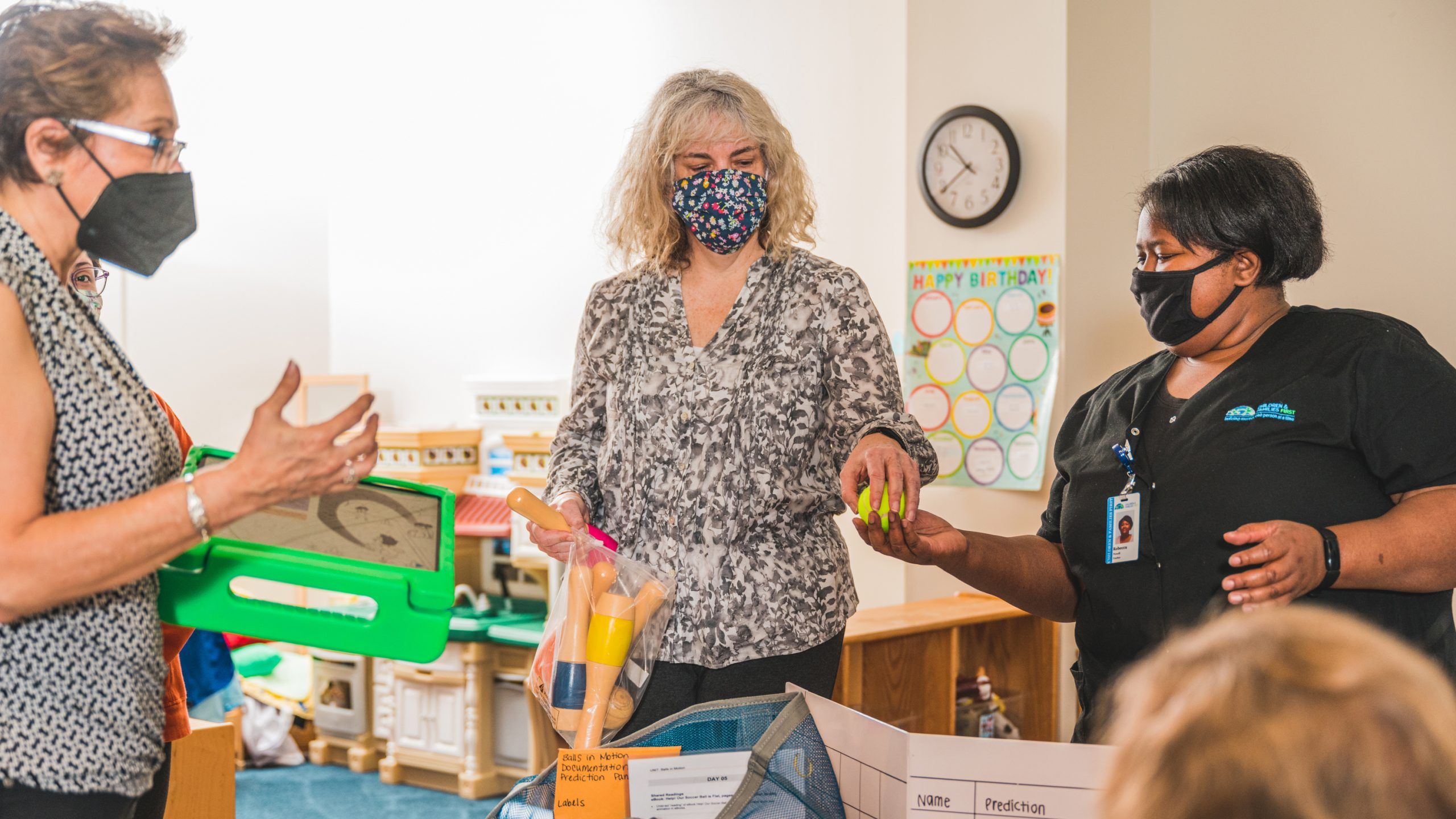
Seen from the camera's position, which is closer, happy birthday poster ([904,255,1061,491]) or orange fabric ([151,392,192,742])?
orange fabric ([151,392,192,742])

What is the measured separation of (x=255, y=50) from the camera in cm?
550

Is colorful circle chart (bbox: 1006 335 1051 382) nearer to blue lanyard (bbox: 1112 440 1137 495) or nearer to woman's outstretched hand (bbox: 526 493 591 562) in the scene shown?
blue lanyard (bbox: 1112 440 1137 495)

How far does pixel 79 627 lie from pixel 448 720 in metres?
3.70

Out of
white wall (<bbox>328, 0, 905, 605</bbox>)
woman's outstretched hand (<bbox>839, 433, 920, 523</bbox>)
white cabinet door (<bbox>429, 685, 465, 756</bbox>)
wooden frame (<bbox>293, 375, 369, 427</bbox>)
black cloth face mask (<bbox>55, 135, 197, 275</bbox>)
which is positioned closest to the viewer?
black cloth face mask (<bbox>55, 135, 197, 275</bbox>)

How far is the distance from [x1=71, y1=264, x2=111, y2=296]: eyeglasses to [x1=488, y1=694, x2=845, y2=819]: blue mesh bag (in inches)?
41.2

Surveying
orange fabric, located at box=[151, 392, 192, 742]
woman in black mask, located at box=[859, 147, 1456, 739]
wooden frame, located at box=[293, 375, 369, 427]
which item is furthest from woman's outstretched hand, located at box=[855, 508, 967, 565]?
wooden frame, located at box=[293, 375, 369, 427]

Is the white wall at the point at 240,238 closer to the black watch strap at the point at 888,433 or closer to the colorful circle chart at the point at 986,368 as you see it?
the colorful circle chart at the point at 986,368

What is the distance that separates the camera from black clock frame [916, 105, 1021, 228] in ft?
11.0

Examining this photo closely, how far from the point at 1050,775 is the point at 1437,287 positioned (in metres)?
2.55

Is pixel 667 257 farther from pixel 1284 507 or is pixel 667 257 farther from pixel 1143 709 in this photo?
pixel 1143 709

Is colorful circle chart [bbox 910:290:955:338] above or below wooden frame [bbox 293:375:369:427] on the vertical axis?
above

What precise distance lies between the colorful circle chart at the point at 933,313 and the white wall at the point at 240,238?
3.44 metres

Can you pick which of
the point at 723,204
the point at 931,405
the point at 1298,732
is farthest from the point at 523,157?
the point at 1298,732

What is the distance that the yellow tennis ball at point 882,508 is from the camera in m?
1.45
